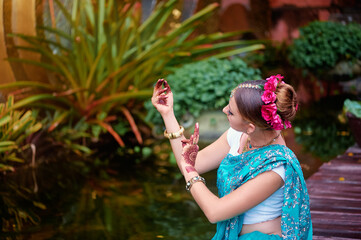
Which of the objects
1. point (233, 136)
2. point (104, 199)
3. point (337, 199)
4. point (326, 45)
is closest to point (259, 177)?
point (233, 136)

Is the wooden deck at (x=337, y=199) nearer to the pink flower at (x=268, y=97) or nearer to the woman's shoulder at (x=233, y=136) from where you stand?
the woman's shoulder at (x=233, y=136)

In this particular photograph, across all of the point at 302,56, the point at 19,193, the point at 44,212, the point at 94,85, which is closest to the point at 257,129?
the point at 44,212

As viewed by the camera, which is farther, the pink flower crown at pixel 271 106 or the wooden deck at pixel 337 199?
the wooden deck at pixel 337 199

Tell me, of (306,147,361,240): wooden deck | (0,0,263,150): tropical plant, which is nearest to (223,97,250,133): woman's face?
(306,147,361,240): wooden deck

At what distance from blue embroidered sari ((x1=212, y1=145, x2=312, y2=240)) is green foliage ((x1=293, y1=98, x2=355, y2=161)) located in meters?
3.39

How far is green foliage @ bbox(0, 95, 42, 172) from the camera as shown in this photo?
4.34 meters

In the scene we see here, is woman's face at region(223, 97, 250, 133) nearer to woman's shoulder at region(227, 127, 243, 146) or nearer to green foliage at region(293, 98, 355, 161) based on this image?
woman's shoulder at region(227, 127, 243, 146)

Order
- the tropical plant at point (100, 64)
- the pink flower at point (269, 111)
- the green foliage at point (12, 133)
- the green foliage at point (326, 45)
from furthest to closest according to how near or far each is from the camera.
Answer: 1. the green foliage at point (326, 45)
2. the tropical plant at point (100, 64)
3. the green foliage at point (12, 133)
4. the pink flower at point (269, 111)

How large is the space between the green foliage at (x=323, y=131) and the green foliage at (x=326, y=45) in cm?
70

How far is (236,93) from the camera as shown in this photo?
1769mm

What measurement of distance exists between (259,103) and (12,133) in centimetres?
327

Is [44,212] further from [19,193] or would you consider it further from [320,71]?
[320,71]

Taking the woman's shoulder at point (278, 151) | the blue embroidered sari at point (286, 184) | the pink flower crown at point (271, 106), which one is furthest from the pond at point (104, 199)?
the pink flower crown at point (271, 106)

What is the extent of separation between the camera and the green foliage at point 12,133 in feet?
14.2
